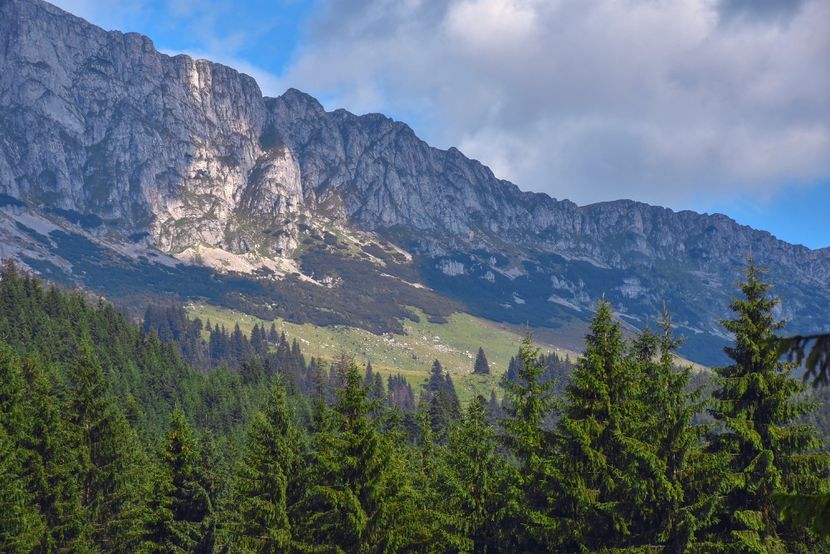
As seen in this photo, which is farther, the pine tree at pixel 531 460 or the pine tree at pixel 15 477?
the pine tree at pixel 15 477

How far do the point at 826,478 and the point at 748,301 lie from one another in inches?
313

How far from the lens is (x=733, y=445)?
32.2 m

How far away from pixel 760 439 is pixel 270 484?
23.9 m

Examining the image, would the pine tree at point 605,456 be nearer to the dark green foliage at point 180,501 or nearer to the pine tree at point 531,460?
the pine tree at point 531,460

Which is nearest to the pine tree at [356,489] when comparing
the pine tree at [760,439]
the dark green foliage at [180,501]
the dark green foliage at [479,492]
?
the dark green foliage at [479,492]

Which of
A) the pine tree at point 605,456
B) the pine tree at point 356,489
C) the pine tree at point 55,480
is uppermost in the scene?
the pine tree at point 605,456

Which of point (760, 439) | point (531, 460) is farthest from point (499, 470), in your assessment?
point (760, 439)

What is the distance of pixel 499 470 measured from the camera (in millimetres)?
39062

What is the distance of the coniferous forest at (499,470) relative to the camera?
103 feet

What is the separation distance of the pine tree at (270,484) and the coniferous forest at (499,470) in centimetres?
11

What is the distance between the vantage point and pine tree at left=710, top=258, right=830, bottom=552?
3041cm

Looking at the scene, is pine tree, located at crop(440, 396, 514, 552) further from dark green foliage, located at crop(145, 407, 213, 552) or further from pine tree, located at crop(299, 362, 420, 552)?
dark green foliage, located at crop(145, 407, 213, 552)

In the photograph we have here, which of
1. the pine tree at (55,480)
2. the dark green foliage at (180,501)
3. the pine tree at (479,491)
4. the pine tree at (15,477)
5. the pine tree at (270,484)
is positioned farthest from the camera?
the dark green foliage at (180,501)

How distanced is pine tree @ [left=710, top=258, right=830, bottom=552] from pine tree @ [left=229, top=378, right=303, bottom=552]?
2054 cm
